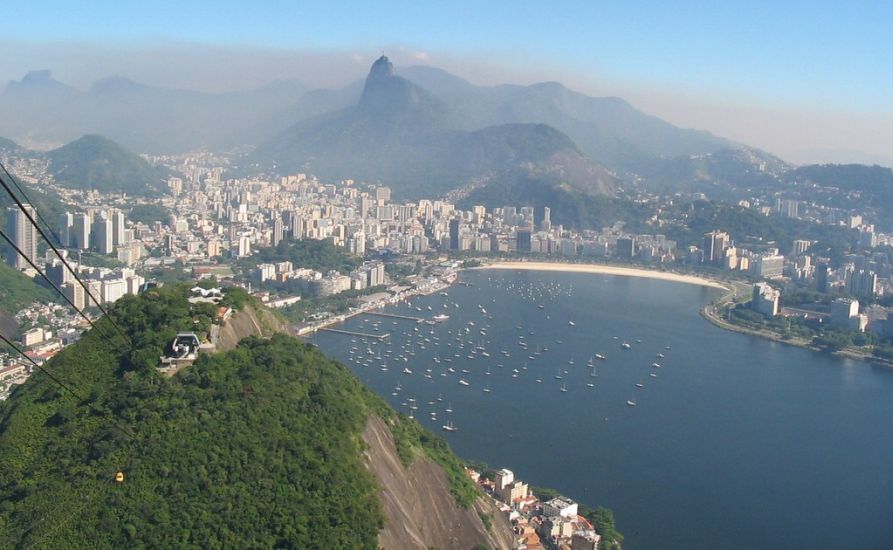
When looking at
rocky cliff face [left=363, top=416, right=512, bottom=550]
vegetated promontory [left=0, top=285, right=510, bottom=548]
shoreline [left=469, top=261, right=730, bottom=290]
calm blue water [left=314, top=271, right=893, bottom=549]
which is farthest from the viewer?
shoreline [left=469, top=261, right=730, bottom=290]

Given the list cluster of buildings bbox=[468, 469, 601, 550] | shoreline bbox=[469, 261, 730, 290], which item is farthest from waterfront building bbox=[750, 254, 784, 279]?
cluster of buildings bbox=[468, 469, 601, 550]

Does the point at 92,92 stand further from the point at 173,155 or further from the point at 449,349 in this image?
the point at 449,349

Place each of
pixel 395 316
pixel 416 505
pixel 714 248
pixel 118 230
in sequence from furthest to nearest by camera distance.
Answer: pixel 714 248
pixel 118 230
pixel 395 316
pixel 416 505

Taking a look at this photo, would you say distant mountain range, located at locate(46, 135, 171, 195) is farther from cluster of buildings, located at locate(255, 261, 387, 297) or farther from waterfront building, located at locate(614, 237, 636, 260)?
waterfront building, located at locate(614, 237, 636, 260)

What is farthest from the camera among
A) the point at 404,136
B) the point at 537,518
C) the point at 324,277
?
the point at 404,136

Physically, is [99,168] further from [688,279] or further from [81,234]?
[688,279]

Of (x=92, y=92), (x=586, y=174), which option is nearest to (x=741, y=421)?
(x=586, y=174)

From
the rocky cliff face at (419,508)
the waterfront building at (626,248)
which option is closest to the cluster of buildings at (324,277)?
the waterfront building at (626,248)

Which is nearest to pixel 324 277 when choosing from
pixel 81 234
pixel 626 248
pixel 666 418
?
pixel 81 234
